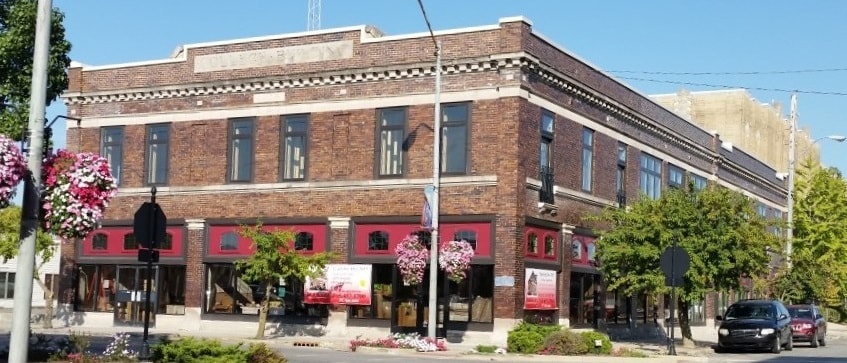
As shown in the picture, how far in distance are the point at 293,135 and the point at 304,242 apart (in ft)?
12.1

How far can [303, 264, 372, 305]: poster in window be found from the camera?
3459 cm

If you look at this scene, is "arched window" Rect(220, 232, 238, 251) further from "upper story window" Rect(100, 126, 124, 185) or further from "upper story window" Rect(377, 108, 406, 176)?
"upper story window" Rect(377, 108, 406, 176)

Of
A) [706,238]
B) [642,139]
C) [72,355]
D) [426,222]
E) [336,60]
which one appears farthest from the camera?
[642,139]

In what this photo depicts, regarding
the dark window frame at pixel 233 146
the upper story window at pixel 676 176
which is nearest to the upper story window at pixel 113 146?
the dark window frame at pixel 233 146

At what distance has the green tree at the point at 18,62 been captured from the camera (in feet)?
131

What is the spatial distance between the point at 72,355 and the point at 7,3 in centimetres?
2607

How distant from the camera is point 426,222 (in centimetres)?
3008

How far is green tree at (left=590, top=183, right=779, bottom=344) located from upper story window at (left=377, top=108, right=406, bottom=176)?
6.92 m

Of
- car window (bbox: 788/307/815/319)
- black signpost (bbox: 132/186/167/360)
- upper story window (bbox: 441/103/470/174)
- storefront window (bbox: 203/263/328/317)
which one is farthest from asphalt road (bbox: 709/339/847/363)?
black signpost (bbox: 132/186/167/360)

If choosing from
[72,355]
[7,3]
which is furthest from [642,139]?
[72,355]

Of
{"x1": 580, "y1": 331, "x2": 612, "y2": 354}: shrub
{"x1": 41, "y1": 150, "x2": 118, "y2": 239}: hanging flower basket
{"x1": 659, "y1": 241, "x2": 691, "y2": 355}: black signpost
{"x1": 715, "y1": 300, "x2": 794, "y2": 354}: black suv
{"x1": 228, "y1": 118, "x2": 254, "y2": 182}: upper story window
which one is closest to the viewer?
{"x1": 41, "y1": 150, "x2": 118, "y2": 239}: hanging flower basket

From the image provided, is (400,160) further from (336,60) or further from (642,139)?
(642,139)

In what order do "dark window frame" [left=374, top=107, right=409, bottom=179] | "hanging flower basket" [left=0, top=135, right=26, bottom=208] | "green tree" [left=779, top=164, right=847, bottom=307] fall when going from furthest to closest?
"green tree" [left=779, top=164, right=847, bottom=307], "dark window frame" [left=374, top=107, right=409, bottom=179], "hanging flower basket" [left=0, top=135, right=26, bottom=208]

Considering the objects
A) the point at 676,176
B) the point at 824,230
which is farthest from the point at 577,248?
the point at 824,230
